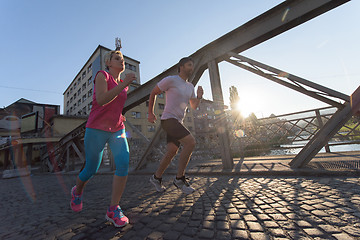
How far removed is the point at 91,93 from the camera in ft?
110

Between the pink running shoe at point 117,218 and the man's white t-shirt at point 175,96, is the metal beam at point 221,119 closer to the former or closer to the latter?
the man's white t-shirt at point 175,96

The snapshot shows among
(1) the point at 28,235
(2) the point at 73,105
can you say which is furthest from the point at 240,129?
Answer: (2) the point at 73,105

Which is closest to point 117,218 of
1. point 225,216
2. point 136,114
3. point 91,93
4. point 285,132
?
point 225,216

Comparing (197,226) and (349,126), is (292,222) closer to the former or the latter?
(197,226)

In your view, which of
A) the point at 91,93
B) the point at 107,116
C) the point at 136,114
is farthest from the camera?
the point at 91,93

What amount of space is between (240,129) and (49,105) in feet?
126

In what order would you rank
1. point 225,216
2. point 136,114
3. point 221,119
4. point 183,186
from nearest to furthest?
point 225,216 < point 183,186 < point 221,119 < point 136,114

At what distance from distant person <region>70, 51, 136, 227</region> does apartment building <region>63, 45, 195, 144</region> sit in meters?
26.2

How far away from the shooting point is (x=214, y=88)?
3.94m

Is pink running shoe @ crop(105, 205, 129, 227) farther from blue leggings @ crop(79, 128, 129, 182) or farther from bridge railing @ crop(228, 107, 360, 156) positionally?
bridge railing @ crop(228, 107, 360, 156)

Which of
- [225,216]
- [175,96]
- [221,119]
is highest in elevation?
[175,96]

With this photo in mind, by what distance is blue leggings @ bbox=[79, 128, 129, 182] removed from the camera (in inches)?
65.8

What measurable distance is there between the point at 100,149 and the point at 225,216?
1.42 meters

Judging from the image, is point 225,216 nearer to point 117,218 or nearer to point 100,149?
point 117,218
